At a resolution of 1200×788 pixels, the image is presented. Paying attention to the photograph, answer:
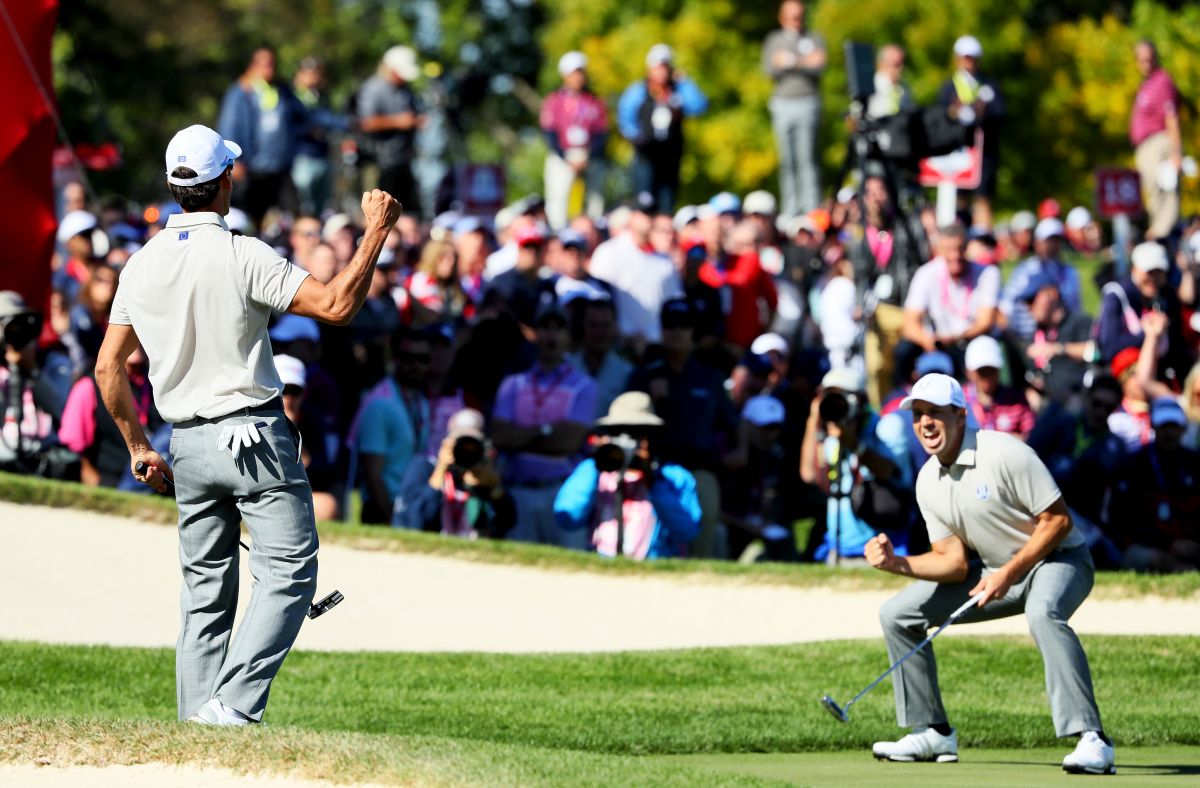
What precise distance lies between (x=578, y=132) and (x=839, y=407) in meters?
9.20

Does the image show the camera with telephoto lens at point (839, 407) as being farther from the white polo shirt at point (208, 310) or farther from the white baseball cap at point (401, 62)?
the white baseball cap at point (401, 62)

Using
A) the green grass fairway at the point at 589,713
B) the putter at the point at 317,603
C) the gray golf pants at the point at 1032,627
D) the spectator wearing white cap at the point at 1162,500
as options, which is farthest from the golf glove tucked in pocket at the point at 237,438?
the spectator wearing white cap at the point at 1162,500

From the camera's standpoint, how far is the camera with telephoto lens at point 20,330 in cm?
1332

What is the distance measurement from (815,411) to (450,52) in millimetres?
45812

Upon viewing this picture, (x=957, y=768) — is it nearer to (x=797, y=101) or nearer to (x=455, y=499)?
(x=455, y=499)

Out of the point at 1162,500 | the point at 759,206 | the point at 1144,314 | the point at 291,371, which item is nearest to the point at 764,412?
the point at 1162,500

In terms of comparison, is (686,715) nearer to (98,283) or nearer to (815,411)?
(815,411)

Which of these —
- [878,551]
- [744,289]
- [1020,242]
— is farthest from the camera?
[1020,242]

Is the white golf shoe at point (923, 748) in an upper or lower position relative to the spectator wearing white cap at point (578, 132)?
lower

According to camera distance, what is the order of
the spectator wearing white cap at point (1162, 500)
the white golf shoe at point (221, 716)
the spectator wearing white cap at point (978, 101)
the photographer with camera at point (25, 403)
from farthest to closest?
the spectator wearing white cap at point (978, 101)
the spectator wearing white cap at point (1162, 500)
the photographer with camera at point (25, 403)
the white golf shoe at point (221, 716)

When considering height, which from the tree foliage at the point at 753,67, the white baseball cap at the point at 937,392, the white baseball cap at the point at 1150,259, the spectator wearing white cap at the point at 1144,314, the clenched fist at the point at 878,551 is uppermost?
the tree foliage at the point at 753,67

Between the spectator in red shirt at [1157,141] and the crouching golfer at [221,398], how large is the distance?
14.4 m

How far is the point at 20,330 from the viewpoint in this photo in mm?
13383

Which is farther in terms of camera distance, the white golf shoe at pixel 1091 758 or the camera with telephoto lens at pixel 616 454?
the camera with telephoto lens at pixel 616 454
